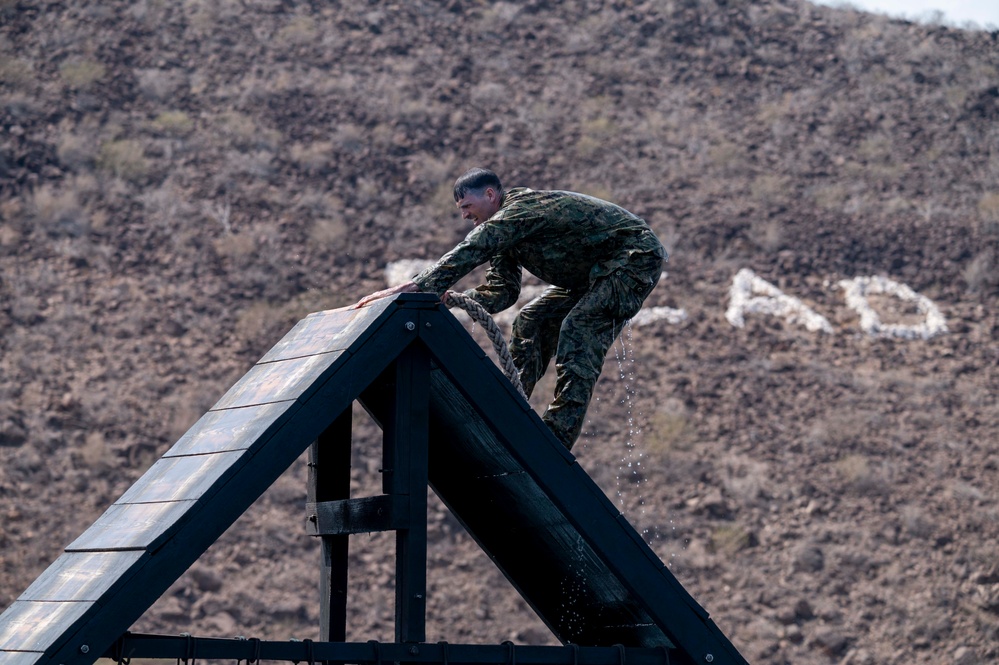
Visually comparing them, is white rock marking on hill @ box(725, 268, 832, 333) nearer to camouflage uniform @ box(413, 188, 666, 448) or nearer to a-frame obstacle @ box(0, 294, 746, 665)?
camouflage uniform @ box(413, 188, 666, 448)

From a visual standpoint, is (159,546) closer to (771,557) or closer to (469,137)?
(771,557)

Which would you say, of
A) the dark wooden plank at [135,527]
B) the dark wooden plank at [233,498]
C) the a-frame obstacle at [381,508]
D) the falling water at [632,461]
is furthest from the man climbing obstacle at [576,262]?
the falling water at [632,461]

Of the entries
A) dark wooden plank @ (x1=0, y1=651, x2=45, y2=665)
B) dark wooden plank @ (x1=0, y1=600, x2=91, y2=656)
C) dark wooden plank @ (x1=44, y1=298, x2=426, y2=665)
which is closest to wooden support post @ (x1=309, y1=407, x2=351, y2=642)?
dark wooden plank @ (x1=44, y1=298, x2=426, y2=665)

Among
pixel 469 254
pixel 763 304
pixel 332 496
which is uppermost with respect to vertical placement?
pixel 469 254

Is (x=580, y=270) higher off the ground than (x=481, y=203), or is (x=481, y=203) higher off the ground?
(x=481, y=203)

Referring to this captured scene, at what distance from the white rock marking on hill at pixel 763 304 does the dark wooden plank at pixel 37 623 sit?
19.0 meters

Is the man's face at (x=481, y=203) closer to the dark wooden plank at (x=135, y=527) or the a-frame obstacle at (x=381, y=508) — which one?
the a-frame obstacle at (x=381, y=508)

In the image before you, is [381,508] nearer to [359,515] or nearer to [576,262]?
[359,515]

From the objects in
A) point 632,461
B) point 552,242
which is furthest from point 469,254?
point 632,461

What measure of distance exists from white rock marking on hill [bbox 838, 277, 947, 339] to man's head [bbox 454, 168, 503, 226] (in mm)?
17986

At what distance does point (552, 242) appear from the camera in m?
6.22

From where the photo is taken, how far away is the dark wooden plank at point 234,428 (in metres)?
4.77

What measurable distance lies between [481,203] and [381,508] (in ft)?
5.47

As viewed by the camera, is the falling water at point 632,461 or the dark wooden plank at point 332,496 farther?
the falling water at point 632,461
